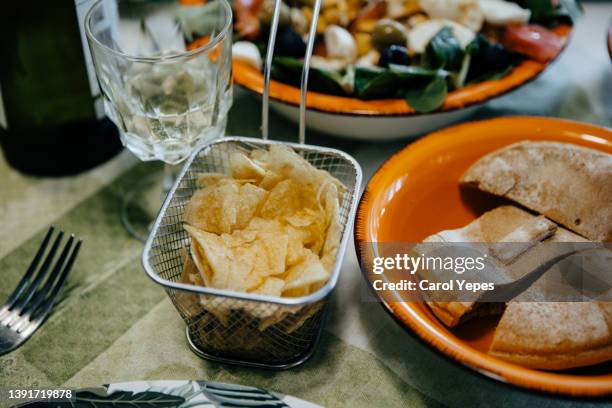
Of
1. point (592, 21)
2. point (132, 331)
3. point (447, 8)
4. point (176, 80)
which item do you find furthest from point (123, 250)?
point (592, 21)

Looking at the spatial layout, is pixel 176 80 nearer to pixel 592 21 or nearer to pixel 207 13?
pixel 207 13

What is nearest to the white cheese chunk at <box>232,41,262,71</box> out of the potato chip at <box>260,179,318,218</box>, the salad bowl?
the salad bowl

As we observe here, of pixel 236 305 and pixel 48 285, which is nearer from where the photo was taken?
pixel 236 305

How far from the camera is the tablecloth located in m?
0.77

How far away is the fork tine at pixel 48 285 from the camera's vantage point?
2.80ft

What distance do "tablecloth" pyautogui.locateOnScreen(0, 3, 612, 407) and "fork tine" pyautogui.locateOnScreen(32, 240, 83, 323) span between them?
2 cm

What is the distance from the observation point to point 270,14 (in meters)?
1.20

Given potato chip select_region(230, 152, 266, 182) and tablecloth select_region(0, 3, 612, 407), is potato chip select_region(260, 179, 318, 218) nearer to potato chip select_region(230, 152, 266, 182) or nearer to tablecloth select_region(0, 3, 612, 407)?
potato chip select_region(230, 152, 266, 182)

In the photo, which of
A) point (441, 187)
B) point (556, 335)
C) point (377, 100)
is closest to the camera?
point (556, 335)

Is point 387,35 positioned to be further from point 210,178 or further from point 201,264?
point 201,264

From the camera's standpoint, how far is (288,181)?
0.82 meters

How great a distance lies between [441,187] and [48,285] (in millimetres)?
620

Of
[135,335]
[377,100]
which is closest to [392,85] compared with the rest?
[377,100]

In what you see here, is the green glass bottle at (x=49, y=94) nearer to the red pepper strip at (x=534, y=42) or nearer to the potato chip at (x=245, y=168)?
the potato chip at (x=245, y=168)
